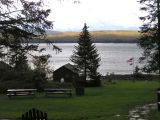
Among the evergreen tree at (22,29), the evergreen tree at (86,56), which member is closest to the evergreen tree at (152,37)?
the evergreen tree at (86,56)

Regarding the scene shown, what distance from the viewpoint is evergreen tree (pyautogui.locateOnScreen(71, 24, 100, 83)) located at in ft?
212

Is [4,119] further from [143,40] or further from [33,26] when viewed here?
[143,40]

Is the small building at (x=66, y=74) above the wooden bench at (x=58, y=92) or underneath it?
above

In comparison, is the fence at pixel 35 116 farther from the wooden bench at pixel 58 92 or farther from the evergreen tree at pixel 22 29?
the wooden bench at pixel 58 92

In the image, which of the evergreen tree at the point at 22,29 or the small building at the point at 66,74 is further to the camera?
the small building at the point at 66,74

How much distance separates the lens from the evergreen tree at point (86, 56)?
64.8m

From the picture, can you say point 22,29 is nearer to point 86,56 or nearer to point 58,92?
point 58,92

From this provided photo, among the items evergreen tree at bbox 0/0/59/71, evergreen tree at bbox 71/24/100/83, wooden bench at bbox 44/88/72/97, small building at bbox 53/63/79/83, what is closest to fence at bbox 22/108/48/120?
evergreen tree at bbox 0/0/59/71

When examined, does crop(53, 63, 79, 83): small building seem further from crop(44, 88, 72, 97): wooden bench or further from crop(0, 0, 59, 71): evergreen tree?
crop(0, 0, 59, 71): evergreen tree

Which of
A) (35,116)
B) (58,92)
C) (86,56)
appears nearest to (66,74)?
(86,56)

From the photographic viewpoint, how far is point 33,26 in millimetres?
13719

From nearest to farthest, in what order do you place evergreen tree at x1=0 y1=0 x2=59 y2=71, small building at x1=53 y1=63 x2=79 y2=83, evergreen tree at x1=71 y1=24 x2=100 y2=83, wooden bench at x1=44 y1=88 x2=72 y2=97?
evergreen tree at x1=0 y1=0 x2=59 y2=71, wooden bench at x1=44 y1=88 x2=72 y2=97, evergreen tree at x1=71 y1=24 x2=100 y2=83, small building at x1=53 y1=63 x2=79 y2=83

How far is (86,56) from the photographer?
2564 inches

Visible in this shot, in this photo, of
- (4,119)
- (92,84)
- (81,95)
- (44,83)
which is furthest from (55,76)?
(4,119)
